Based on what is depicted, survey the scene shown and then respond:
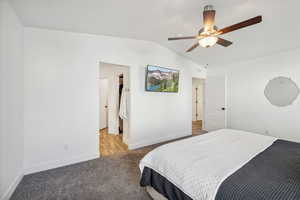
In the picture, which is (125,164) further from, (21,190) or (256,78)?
(256,78)

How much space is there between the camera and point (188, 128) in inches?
176

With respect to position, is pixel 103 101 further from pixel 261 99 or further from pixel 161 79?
pixel 261 99

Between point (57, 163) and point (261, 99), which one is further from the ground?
point (261, 99)

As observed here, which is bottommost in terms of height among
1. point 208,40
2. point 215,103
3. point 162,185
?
point 162,185

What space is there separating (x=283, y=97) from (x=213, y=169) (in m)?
3.64

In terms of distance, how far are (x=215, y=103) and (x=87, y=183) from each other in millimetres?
4247

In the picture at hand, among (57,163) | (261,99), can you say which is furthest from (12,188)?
(261,99)

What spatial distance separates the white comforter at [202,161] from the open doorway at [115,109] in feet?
6.21

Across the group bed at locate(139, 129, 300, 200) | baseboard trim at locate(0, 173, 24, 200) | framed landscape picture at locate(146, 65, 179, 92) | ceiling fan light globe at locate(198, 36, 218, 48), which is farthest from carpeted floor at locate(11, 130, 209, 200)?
ceiling fan light globe at locate(198, 36, 218, 48)

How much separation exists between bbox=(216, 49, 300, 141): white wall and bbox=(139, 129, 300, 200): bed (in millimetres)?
1980

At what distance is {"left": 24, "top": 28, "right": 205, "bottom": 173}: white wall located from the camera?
7.49ft

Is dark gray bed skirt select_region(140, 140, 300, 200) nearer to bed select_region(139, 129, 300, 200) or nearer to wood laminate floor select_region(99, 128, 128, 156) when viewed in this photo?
bed select_region(139, 129, 300, 200)

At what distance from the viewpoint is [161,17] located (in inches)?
93.0

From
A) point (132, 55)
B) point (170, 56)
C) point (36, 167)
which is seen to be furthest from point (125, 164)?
point (170, 56)
